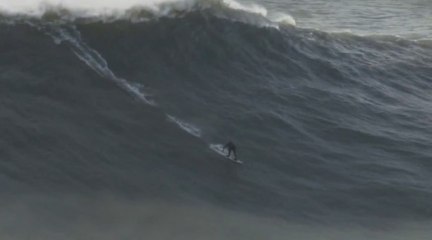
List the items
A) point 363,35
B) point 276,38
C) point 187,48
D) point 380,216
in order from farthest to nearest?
point 363,35, point 276,38, point 187,48, point 380,216

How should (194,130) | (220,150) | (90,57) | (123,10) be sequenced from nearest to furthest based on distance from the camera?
(220,150) < (194,130) < (90,57) < (123,10)

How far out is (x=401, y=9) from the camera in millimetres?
37000

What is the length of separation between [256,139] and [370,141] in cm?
339

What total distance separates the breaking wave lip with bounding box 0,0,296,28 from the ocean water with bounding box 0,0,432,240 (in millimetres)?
47

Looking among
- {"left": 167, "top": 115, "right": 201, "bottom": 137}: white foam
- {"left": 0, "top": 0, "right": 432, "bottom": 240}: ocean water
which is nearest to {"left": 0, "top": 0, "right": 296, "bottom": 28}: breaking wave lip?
{"left": 0, "top": 0, "right": 432, "bottom": 240}: ocean water

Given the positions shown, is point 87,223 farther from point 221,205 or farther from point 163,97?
point 163,97

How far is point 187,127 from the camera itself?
54.7 feet

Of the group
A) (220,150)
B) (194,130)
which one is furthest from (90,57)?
(220,150)

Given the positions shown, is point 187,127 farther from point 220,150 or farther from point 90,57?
point 90,57

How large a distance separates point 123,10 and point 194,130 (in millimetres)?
5148

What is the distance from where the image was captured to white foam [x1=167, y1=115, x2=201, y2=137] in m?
16.5

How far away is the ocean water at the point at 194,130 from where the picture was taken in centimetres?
1372

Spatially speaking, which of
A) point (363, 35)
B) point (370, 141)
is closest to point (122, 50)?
point (370, 141)

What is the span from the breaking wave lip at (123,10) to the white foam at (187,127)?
4.34 meters
